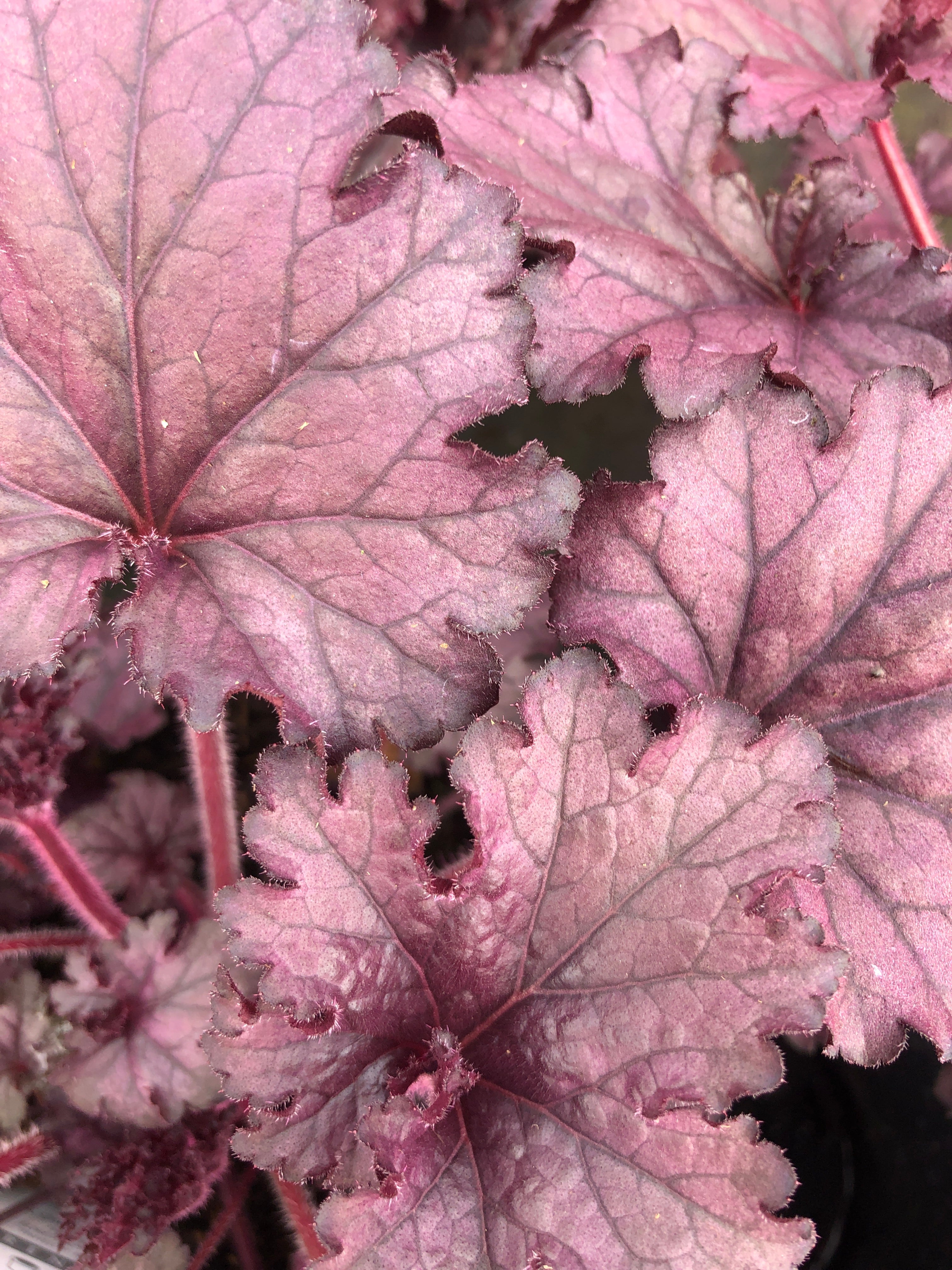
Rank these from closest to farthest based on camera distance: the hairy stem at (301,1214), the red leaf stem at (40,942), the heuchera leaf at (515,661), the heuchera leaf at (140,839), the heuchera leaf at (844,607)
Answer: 1. the heuchera leaf at (844,607)
2. the hairy stem at (301,1214)
3. the red leaf stem at (40,942)
4. the heuchera leaf at (140,839)
5. the heuchera leaf at (515,661)

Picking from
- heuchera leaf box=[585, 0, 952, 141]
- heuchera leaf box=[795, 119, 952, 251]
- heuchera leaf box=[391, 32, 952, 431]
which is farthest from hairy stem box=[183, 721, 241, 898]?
heuchera leaf box=[795, 119, 952, 251]

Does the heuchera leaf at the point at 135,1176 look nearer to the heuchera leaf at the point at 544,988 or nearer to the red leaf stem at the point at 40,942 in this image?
the red leaf stem at the point at 40,942

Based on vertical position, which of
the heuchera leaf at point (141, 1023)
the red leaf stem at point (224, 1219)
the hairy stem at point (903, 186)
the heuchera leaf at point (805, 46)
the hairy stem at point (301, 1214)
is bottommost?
the red leaf stem at point (224, 1219)

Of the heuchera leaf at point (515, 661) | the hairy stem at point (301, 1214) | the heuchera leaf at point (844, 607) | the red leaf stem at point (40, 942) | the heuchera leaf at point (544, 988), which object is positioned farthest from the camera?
the heuchera leaf at point (515, 661)

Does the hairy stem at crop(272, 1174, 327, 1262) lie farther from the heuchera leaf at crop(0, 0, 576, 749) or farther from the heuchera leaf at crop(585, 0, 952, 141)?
the heuchera leaf at crop(585, 0, 952, 141)

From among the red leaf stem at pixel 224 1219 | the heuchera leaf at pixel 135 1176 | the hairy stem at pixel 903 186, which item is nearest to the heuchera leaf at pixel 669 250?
the hairy stem at pixel 903 186

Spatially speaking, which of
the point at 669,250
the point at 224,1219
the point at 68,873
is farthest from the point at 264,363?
the point at 224,1219

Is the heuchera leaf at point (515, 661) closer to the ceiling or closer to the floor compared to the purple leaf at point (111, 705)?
closer to the floor
